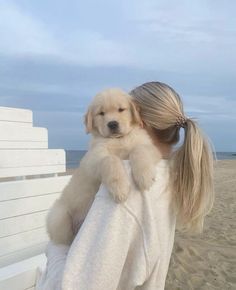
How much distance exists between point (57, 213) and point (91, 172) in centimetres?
29

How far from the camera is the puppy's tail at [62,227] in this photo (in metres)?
2.03

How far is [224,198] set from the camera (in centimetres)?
1014

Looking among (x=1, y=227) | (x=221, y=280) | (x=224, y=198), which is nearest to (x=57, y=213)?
(x=1, y=227)

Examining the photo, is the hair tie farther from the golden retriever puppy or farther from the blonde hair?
the golden retriever puppy

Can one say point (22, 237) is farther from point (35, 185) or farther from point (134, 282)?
point (134, 282)

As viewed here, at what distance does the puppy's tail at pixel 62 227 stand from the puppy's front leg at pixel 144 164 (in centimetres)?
46

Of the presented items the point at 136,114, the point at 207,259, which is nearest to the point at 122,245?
the point at 136,114

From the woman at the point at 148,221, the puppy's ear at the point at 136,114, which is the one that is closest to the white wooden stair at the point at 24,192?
the woman at the point at 148,221

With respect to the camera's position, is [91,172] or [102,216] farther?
[91,172]

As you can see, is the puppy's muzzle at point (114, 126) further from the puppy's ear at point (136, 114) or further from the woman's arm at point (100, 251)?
the woman's arm at point (100, 251)

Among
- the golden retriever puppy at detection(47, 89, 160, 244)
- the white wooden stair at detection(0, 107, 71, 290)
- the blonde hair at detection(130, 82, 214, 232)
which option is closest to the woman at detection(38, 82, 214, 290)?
the blonde hair at detection(130, 82, 214, 232)

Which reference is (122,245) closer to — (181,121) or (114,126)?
(181,121)

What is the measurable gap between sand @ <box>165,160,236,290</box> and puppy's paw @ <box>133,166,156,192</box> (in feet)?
9.38

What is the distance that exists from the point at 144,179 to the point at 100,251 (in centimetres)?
31
